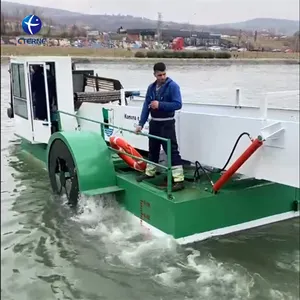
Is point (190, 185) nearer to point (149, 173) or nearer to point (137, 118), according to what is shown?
point (149, 173)

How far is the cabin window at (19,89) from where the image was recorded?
25.0 feet

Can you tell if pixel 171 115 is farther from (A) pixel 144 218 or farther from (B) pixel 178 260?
(B) pixel 178 260

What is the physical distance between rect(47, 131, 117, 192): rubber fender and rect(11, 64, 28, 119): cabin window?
2.25 metres

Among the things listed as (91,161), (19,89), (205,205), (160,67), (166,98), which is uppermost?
(160,67)

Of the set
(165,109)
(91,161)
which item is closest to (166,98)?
(165,109)

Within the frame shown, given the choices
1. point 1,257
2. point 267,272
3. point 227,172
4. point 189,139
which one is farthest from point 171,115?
point 1,257

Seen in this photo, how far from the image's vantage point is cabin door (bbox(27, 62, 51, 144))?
7365mm

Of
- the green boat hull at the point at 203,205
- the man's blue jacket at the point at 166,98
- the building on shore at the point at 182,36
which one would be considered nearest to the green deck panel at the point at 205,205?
the green boat hull at the point at 203,205

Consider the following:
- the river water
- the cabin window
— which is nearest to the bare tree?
the river water

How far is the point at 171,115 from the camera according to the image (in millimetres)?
5125

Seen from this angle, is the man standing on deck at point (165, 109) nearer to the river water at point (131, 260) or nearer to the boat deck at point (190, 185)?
the boat deck at point (190, 185)

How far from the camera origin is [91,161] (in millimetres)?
5578

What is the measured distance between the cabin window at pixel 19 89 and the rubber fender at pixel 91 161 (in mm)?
2245

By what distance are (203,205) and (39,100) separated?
3901 mm
